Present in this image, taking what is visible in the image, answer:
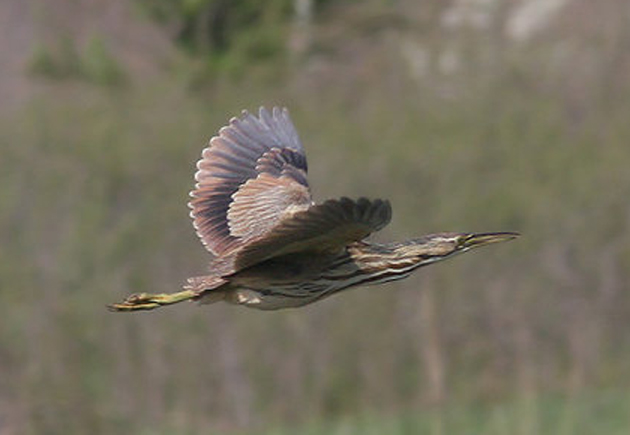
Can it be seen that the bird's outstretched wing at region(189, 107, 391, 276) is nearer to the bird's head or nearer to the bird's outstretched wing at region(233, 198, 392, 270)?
the bird's outstretched wing at region(233, 198, 392, 270)

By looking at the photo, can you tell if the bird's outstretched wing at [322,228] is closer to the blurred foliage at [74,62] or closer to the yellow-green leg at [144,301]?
the yellow-green leg at [144,301]

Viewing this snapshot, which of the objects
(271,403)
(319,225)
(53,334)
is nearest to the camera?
(319,225)

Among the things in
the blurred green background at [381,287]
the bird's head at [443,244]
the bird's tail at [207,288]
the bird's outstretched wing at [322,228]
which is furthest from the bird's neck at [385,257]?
the blurred green background at [381,287]

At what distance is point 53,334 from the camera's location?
12.4 metres

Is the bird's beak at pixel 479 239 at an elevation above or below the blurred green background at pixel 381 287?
below

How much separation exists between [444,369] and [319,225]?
29.7 ft

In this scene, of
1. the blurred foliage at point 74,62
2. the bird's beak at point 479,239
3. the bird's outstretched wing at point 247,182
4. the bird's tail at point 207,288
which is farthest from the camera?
the blurred foliage at point 74,62

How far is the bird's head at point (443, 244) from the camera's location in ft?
16.2

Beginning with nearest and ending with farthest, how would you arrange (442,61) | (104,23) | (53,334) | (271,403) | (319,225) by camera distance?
(319,225), (53,334), (271,403), (442,61), (104,23)

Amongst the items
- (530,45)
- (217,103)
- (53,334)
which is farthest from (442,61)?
(53,334)

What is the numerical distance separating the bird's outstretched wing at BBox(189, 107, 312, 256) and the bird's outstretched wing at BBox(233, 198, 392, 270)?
532mm

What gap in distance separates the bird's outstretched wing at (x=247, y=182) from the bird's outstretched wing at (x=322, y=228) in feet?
1.74

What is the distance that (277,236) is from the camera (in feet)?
14.9

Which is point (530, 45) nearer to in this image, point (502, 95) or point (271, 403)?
point (502, 95)
